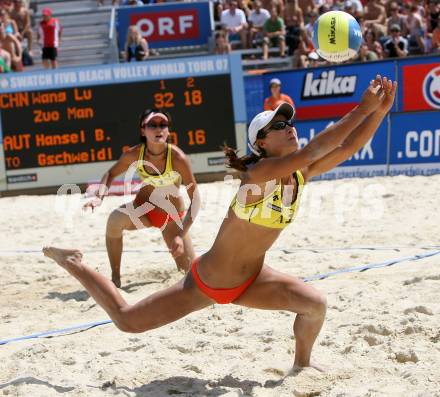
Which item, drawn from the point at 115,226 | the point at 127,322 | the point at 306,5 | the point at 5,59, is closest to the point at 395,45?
the point at 306,5

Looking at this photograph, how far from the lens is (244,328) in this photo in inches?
210

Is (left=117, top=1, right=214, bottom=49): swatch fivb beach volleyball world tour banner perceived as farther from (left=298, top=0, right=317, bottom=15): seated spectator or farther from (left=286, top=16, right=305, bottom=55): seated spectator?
(left=298, top=0, right=317, bottom=15): seated spectator

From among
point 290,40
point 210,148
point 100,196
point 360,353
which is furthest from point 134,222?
point 290,40

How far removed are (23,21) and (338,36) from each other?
522 inches

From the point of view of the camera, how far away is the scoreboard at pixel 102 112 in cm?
1197

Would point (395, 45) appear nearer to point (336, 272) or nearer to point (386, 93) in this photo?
point (336, 272)

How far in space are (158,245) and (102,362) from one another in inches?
154

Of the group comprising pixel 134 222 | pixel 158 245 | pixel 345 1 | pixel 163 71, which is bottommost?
pixel 158 245

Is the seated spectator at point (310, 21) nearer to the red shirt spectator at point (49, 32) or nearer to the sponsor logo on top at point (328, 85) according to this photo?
the sponsor logo on top at point (328, 85)

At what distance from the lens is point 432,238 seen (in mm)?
8039

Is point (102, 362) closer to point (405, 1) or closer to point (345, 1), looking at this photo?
point (345, 1)

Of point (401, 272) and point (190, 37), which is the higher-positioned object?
point (190, 37)

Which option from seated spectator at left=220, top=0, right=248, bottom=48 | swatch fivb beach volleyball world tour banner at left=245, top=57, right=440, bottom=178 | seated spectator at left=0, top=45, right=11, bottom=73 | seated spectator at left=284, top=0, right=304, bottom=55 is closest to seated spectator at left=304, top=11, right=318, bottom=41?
seated spectator at left=284, top=0, right=304, bottom=55

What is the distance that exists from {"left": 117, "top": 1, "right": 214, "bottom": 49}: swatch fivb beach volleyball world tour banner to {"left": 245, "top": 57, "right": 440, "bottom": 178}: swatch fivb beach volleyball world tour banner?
4226 millimetres
